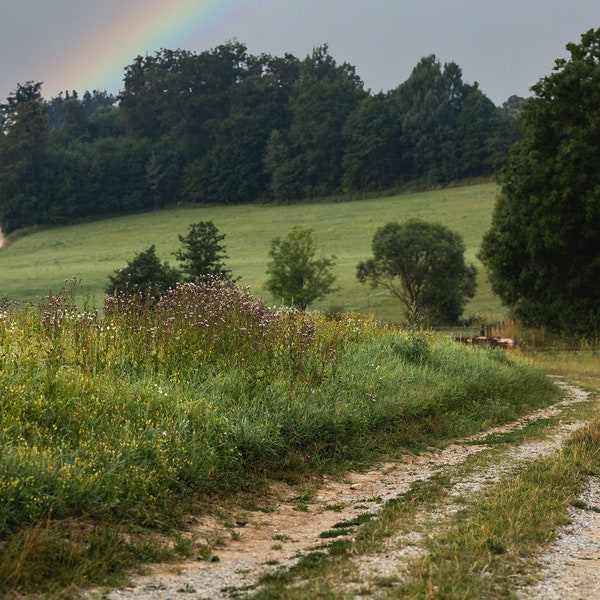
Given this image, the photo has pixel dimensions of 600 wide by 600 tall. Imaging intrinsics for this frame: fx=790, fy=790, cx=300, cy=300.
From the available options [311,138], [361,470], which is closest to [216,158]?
[311,138]

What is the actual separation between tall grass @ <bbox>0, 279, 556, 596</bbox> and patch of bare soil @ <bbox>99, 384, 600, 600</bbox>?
0.44 metres

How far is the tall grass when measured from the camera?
7.39 m

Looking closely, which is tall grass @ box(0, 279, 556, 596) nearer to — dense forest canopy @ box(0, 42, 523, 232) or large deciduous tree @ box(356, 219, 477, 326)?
large deciduous tree @ box(356, 219, 477, 326)

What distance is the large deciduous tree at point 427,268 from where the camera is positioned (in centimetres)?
4566

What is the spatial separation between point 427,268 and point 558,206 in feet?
48.2

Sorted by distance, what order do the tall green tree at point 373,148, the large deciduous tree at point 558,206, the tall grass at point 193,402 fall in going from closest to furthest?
the tall grass at point 193,402 < the large deciduous tree at point 558,206 < the tall green tree at point 373,148

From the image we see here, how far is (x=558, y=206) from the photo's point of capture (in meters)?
32.2

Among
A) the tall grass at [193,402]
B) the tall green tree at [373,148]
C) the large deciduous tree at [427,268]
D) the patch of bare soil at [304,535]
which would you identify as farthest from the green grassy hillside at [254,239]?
the patch of bare soil at [304,535]

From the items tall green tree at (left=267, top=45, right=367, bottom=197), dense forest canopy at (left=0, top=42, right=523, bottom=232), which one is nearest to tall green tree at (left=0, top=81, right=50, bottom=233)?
dense forest canopy at (left=0, top=42, right=523, bottom=232)

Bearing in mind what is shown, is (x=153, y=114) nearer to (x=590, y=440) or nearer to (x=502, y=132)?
(x=502, y=132)

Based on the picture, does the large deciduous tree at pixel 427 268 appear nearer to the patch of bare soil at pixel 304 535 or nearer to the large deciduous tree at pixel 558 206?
the large deciduous tree at pixel 558 206

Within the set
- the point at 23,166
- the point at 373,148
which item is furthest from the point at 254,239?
the point at 23,166

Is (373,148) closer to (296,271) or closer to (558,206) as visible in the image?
(296,271)

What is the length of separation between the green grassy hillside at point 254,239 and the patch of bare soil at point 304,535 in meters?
37.1
